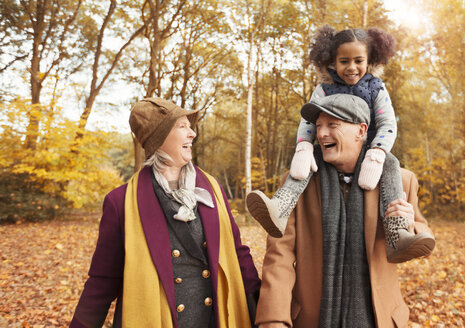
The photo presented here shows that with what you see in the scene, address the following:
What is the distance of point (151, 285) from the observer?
5.57ft

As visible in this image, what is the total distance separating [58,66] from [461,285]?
55.2ft

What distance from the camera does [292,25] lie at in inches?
546

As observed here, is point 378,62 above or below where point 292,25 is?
below

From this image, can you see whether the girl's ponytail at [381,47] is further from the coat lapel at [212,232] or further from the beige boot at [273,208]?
the coat lapel at [212,232]

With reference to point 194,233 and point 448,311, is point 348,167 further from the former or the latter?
point 448,311

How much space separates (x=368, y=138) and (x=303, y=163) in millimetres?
505

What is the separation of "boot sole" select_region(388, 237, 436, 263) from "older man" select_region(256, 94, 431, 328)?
185mm

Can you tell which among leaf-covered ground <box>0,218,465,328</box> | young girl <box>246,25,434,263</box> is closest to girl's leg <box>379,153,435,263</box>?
young girl <box>246,25,434,263</box>

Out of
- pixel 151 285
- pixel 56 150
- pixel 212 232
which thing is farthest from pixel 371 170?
pixel 56 150

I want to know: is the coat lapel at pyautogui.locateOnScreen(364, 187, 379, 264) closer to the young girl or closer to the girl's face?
the young girl

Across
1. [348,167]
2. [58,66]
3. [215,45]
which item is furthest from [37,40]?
[348,167]

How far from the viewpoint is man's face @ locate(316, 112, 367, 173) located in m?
1.63

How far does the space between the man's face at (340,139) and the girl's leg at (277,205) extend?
0.59 ft

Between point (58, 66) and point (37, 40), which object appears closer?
point (37, 40)
